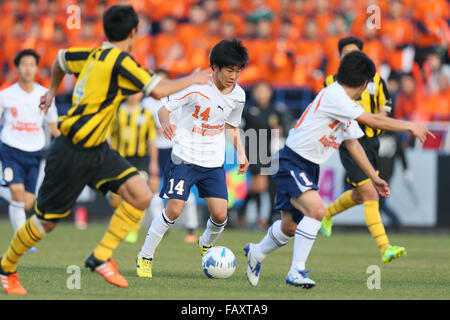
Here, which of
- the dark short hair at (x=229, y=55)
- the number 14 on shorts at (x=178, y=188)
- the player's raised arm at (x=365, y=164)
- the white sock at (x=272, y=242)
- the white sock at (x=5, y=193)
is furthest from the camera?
the white sock at (x=5, y=193)

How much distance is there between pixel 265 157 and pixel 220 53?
24.7 ft

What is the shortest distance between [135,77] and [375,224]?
153 inches

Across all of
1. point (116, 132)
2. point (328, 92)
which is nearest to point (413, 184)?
point (116, 132)

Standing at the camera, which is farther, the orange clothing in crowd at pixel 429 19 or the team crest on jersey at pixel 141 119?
the orange clothing in crowd at pixel 429 19

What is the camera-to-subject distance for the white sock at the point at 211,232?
25.3 feet

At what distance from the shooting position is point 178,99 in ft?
24.5

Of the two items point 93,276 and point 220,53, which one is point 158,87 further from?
point 93,276

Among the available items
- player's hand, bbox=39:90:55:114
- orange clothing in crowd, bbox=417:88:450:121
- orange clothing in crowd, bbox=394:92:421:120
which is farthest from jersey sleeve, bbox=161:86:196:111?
orange clothing in crowd, bbox=417:88:450:121

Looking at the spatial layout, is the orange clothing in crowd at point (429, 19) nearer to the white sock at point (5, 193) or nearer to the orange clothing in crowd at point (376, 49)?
the orange clothing in crowd at point (376, 49)

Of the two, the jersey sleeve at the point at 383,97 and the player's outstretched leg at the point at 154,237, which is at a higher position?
the jersey sleeve at the point at 383,97

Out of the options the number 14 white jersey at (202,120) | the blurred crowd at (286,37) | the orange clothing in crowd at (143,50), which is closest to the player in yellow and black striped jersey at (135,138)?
the blurred crowd at (286,37)

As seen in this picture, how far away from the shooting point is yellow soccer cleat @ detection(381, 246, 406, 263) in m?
7.57

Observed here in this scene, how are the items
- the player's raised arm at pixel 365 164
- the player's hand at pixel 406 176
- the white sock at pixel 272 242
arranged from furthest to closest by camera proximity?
the player's hand at pixel 406 176, the white sock at pixel 272 242, the player's raised arm at pixel 365 164

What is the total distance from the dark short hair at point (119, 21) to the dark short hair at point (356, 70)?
1.89m
